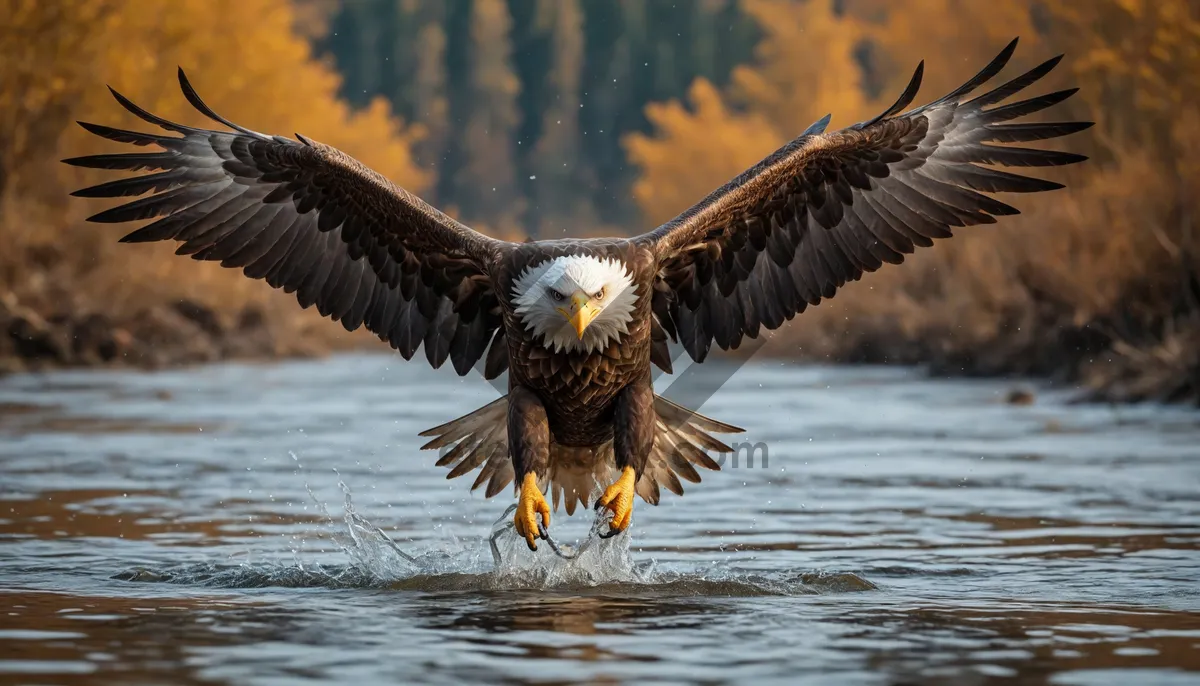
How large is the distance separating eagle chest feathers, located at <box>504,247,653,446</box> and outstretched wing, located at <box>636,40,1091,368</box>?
718 millimetres

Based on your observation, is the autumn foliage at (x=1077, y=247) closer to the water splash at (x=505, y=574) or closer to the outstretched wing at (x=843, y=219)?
the outstretched wing at (x=843, y=219)

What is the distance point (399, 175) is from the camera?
140 feet

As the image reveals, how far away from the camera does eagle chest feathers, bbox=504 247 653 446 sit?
730 cm

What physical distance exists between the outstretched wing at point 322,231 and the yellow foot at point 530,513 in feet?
3.24

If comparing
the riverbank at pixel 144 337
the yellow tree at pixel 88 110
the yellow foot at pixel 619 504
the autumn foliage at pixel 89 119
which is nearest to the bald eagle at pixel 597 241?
the yellow foot at pixel 619 504

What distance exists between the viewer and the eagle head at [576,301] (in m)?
7.23

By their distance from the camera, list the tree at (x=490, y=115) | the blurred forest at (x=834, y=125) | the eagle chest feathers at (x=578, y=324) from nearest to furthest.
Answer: the eagle chest feathers at (x=578, y=324), the blurred forest at (x=834, y=125), the tree at (x=490, y=115)

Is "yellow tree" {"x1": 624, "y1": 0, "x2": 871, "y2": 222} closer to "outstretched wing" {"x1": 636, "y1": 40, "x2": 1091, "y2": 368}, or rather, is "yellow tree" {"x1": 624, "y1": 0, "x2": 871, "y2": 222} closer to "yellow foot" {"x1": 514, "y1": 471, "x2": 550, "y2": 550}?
"outstretched wing" {"x1": 636, "y1": 40, "x2": 1091, "y2": 368}

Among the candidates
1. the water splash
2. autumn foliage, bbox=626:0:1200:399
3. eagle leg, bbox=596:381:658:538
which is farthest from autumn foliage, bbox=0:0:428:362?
eagle leg, bbox=596:381:658:538

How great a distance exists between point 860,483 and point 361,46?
6328 centimetres

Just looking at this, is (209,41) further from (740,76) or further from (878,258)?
(878,258)

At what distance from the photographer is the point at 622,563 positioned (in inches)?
299

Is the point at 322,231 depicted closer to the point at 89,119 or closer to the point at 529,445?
the point at 529,445

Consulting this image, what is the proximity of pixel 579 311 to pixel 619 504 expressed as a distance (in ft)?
3.15
